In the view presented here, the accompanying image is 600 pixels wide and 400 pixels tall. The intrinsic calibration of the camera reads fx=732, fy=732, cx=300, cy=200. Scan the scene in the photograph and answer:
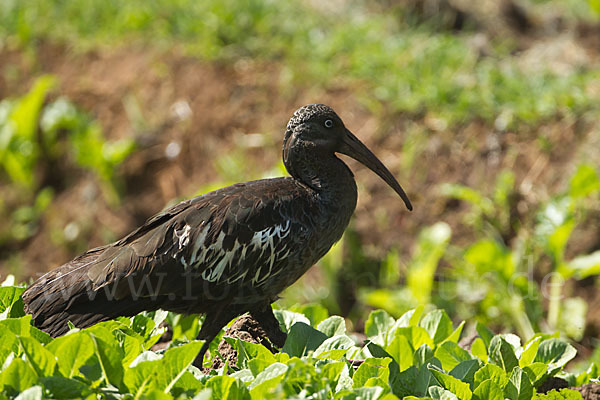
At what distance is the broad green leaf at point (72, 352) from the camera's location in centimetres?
241

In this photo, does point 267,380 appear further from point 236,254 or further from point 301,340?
point 236,254

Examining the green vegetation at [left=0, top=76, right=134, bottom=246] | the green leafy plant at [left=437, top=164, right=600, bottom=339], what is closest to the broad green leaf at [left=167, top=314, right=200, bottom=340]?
the green leafy plant at [left=437, top=164, right=600, bottom=339]

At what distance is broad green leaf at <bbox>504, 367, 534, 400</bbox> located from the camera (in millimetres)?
2791

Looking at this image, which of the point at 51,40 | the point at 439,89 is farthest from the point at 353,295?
the point at 51,40

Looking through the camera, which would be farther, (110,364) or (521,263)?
(521,263)

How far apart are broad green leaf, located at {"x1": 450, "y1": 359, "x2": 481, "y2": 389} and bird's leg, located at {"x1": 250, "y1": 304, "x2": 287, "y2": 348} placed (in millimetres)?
885

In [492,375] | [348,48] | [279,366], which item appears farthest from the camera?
[348,48]

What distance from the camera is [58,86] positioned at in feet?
25.3

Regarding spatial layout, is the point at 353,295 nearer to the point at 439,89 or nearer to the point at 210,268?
the point at 439,89

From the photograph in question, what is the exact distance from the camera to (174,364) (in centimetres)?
242

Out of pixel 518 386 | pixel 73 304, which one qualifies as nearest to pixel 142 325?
pixel 73 304

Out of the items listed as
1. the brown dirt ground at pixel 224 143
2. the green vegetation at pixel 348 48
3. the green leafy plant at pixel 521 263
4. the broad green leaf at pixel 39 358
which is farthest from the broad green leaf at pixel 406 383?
the green vegetation at pixel 348 48

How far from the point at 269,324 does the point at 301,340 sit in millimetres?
477

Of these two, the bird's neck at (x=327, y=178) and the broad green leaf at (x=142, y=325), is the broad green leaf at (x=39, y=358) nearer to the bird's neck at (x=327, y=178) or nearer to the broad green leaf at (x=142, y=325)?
the broad green leaf at (x=142, y=325)
